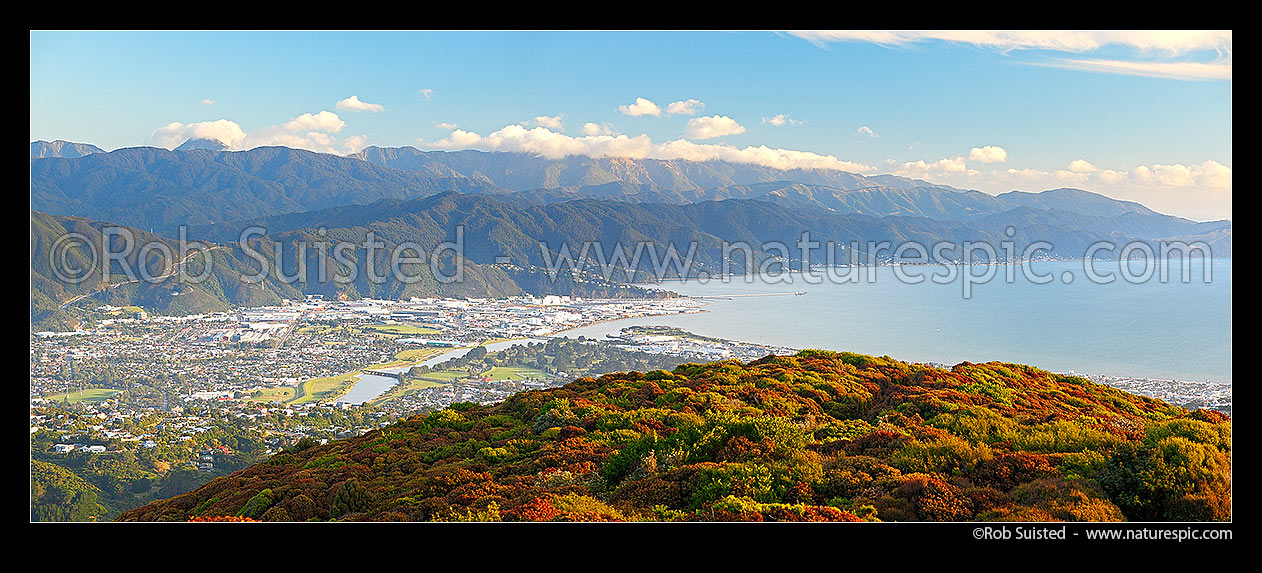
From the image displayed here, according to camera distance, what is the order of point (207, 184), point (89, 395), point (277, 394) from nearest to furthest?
point (89, 395) → point (277, 394) → point (207, 184)

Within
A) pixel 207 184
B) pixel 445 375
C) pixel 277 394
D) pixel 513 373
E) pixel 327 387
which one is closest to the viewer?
pixel 277 394

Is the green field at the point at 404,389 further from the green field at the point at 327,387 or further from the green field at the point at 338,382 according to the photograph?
the green field at the point at 327,387

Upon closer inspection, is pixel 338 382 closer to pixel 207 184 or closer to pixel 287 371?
pixel 287 371

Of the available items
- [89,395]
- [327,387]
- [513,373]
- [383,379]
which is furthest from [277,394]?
[513,373]

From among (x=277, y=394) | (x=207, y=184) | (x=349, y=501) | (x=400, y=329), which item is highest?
(x=207, y=184)
